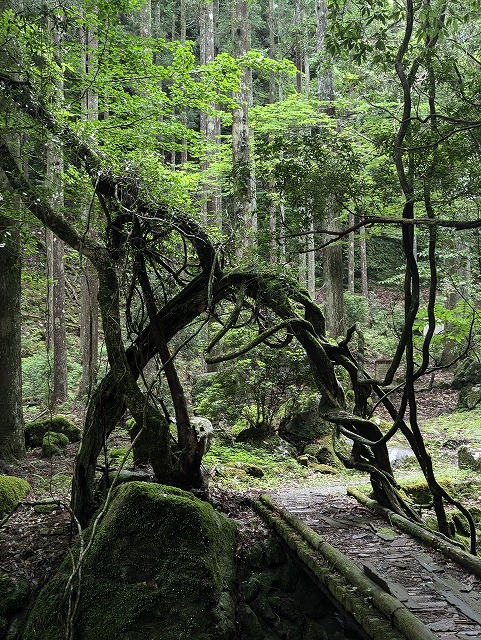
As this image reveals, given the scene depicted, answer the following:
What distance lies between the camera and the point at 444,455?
13.1 meters

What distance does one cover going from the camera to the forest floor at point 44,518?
20.2 ft

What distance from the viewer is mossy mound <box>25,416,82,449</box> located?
11.5m

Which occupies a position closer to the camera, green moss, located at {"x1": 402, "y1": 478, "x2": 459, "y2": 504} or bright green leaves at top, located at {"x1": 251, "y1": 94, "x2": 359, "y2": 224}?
bright green leaves at top, located at {"x1": 251, "y1": 94, "x2": 359, "y2": 224}

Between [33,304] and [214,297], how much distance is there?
1672 cm

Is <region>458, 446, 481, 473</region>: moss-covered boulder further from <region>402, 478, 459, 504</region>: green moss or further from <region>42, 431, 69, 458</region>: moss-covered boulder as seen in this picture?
<region>42, 431, 69, 458</region>: moss-covered boulder

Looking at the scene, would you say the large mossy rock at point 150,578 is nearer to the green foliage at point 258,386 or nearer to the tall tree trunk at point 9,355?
the tall tree trunk at point 9,355

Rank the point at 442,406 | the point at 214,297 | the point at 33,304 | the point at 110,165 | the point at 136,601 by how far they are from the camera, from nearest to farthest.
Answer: the point at 136,601
the point at 110,165
the point at 214,297
the point at 442,406
the point at 33,304

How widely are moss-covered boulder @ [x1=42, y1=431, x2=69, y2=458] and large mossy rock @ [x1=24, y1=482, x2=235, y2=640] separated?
4.83m

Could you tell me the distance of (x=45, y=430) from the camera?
38.6ft

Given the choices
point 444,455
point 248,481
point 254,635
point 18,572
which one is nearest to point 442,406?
point 444,455

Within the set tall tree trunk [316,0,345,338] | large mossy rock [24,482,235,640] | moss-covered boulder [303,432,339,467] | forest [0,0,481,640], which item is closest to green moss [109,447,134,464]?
forest [0,0,481,640]

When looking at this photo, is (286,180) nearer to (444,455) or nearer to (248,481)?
(248,481)

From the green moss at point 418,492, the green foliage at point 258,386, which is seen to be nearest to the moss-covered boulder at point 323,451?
the green foliage at point 258,386

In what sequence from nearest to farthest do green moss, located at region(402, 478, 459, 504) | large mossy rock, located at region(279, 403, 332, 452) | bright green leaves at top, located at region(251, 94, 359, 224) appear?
bright green leaves at top, located at region(251, 94, 359, 224)
green moss, located at region(402, 478, 459, 504)
large mossy rock, located at region(279, 403, 332, 452)
